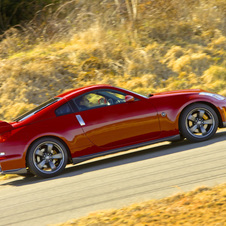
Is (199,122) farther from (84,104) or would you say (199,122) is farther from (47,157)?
(47,157)

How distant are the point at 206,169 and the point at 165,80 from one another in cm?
770

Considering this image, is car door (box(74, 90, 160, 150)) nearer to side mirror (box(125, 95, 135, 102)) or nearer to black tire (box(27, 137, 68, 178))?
side mirror (box(125, 95, 135, 102))

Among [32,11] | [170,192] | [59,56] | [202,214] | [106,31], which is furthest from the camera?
[32,11]

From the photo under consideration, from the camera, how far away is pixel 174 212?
4.28 m

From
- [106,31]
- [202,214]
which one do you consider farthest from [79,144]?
[106,31]

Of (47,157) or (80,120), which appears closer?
(47,157)

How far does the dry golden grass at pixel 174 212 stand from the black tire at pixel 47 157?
2658 millimetres

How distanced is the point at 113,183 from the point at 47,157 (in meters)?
1.64

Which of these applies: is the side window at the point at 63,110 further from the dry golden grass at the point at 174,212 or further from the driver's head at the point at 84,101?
the dry golden grass at the point at 174,212

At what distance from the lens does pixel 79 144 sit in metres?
7.32

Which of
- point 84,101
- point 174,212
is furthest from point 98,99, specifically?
point 174,212

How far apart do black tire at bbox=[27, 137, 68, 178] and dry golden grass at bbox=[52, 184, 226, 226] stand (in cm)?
266

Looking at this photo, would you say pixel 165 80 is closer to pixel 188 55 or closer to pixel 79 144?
pixel 188 55

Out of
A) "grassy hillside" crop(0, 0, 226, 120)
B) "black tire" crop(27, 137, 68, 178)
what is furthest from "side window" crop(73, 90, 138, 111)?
"grassy hillside" crop(0, 0, 226, 120)
